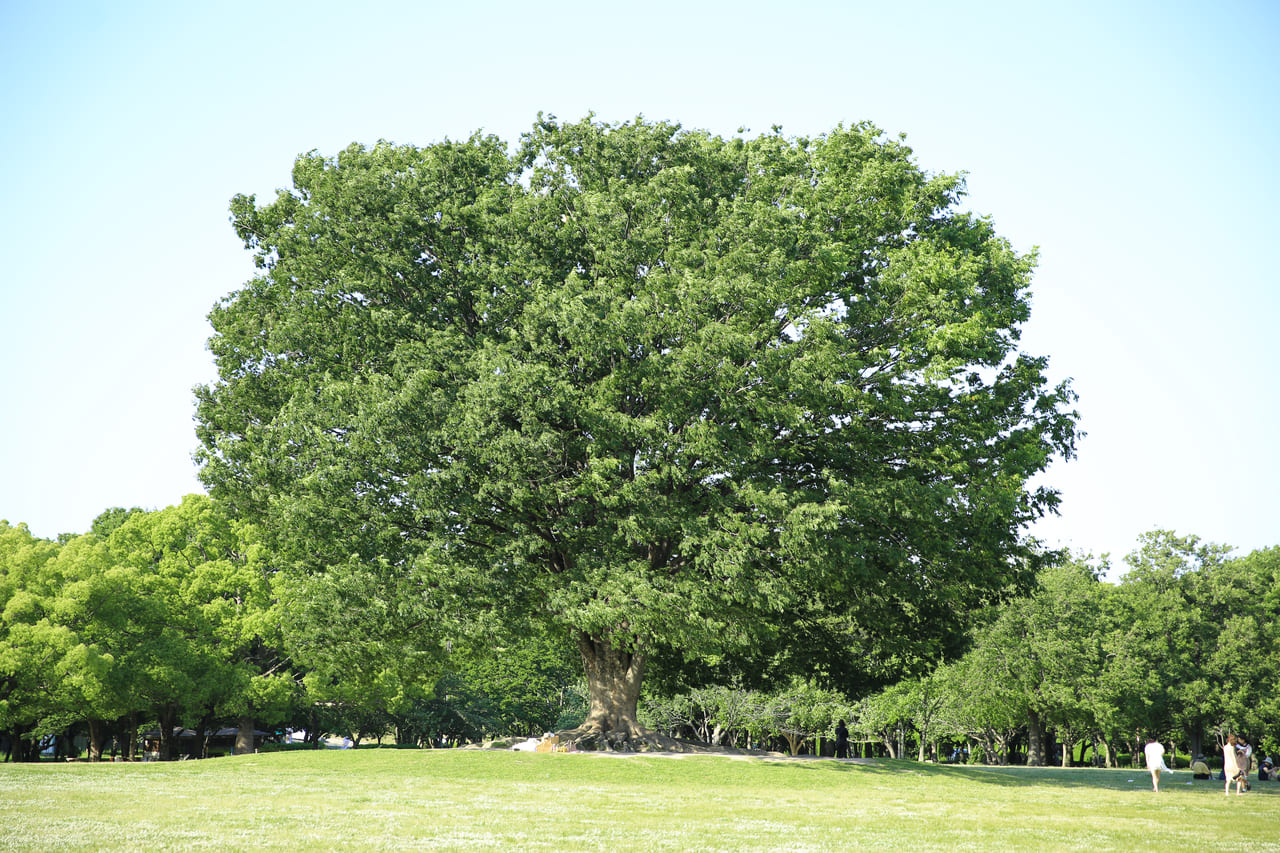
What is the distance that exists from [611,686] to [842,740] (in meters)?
43.8

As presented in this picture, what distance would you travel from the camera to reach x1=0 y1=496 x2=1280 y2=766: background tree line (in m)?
33.6

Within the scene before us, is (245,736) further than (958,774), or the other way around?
(245,736)

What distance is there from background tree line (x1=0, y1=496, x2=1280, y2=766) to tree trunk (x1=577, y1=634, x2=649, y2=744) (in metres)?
3.15

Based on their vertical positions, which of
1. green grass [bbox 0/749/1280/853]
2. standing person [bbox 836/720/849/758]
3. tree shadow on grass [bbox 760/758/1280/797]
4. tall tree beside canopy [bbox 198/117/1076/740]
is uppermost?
tall tree beside canopy [bbox 198/117/1076/740]

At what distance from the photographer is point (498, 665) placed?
68.5 m

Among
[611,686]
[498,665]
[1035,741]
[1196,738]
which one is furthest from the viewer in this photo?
[498,665]

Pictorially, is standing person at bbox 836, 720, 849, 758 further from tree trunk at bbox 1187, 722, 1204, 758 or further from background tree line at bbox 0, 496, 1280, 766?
tree trunk at bbox 1187, 722, 1204, 758

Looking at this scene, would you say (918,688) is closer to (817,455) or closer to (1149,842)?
(817,455)

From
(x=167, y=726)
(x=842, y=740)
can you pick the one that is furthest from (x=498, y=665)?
(x=842, y=740)

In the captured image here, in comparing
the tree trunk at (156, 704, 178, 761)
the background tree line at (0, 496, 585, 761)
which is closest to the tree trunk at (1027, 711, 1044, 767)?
the background tree line at (0, 496, 585, 761)

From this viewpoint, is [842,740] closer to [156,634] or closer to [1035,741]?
[1035,741]

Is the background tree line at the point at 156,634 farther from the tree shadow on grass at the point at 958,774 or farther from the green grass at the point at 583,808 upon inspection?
the green grass at the point at 583,808

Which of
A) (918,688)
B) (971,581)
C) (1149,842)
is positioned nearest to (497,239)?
(971,581)

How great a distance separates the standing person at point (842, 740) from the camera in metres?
66.4
